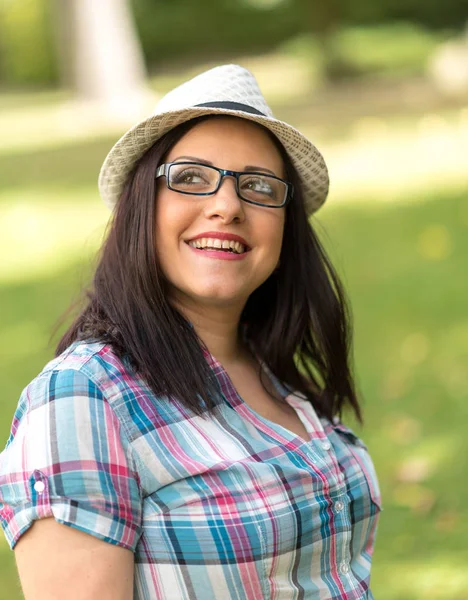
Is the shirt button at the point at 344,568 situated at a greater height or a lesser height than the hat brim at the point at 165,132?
lesser

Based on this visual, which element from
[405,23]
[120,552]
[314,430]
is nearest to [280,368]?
[314,430]

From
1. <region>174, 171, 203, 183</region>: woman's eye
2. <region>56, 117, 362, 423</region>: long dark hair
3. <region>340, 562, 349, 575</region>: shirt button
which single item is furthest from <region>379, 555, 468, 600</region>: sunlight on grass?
<region>174, 171, 203, 183</region>: woman's eye

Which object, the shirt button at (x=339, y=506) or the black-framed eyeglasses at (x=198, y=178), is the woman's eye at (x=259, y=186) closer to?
the black-framed eyeglasses at (x=198, y=178)

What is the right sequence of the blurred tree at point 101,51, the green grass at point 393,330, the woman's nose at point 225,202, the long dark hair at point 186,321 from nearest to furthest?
the long dark hair at point 186,321 → the woman's nose at point 225,202 → the green grass at point 393,330 → the blurred tree at point 101,51

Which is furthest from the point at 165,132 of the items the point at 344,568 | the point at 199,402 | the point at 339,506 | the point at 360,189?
the point at 360,189

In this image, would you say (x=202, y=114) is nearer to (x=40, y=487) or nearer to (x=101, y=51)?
(x=40, y=487)

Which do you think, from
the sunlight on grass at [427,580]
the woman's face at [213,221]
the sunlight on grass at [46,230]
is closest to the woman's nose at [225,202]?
the woman's face at [213,221]

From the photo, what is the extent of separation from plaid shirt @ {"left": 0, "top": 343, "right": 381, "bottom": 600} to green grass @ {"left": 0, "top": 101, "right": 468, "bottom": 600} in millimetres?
1027

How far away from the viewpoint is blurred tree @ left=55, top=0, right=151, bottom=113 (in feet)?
52.9

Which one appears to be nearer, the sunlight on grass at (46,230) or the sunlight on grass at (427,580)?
the sunlight on grass at (427,580)

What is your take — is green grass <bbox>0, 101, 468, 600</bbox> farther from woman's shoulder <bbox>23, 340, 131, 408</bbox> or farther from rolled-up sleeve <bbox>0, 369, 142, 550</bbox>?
rolled-up sleeve <bbox>0, 369, 142, 550</bbox>

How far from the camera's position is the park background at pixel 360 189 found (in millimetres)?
4961

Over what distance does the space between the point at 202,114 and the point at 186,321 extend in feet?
1.70

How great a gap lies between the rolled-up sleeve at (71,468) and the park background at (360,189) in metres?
1.05
